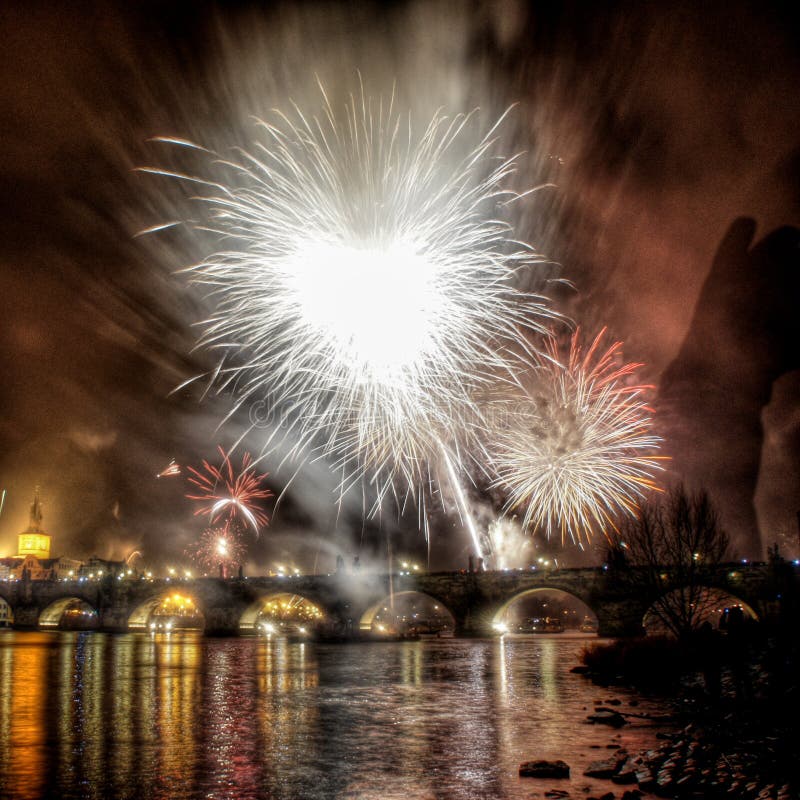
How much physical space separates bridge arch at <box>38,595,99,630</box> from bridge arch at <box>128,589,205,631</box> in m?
5.27

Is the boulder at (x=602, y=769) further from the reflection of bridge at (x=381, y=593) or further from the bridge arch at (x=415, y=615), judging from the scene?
→ the bridge arch at (x=415, y=615)

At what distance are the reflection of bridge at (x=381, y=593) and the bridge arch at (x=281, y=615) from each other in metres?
0.27

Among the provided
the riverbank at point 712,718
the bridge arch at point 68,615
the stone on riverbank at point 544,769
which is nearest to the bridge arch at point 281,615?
the bridge arch at point 68,615

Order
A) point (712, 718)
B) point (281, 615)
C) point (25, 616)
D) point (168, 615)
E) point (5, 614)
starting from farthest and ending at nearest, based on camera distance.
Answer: point (168, 615), point (281, 615), point (5, 614), point (25, 616), point (712, 718)

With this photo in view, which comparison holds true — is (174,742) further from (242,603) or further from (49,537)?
(49,537)

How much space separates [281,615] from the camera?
116688 millimetres

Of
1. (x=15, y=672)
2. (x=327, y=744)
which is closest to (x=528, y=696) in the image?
(x=327, y=744)

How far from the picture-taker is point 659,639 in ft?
103

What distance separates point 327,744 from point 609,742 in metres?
5.98

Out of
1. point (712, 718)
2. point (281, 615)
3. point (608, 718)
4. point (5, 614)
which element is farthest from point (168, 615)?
point (712, 718)

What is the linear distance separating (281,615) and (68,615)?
33.0 meters

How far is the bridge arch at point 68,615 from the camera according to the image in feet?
312

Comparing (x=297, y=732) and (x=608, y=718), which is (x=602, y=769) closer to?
(x=608, y=718)

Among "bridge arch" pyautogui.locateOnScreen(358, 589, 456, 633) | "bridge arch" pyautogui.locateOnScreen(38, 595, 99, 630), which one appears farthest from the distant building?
"bridge arch" pyautogui.locateOnScreen(358, 589, 456, 633)
